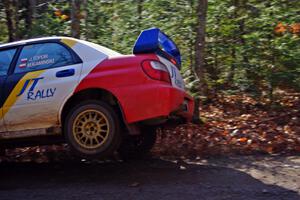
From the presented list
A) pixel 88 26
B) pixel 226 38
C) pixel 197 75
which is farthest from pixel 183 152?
pixel 88 26

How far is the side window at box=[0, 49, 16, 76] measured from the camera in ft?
22.0

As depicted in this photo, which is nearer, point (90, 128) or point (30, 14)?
point (90, 128)

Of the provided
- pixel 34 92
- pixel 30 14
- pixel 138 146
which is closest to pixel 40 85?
pixel 34 92

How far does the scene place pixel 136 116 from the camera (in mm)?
6082

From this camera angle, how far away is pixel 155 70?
6160 millimetres

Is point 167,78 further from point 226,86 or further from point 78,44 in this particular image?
point 226,86

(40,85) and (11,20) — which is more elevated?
(11,20)

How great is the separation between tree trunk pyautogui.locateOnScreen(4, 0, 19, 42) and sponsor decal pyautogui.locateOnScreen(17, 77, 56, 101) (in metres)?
5.74

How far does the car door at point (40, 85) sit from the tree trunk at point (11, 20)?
5510 mm

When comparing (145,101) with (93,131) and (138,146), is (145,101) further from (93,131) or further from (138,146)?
(138,146)

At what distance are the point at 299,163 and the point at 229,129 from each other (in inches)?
91.8

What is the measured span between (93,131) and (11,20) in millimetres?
6806

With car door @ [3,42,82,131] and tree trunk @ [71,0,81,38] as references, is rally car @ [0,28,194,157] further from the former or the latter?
tree trunk @ [71,0,81,38]

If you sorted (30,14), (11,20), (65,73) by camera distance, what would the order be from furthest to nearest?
(30,14) < (11,20) < (65,73)
